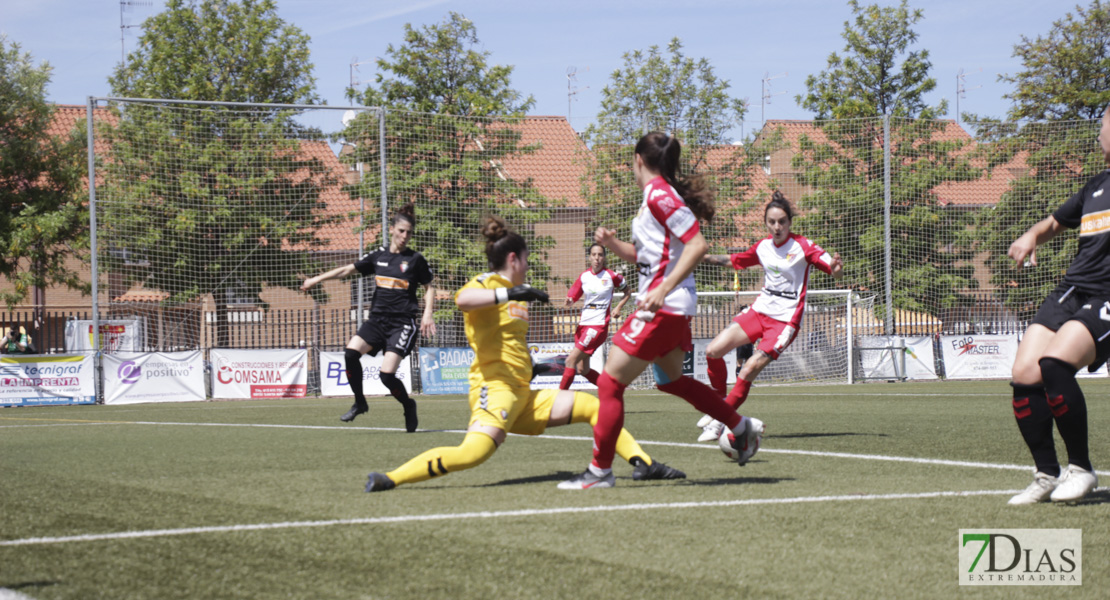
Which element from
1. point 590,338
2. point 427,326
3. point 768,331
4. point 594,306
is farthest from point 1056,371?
point 594,306

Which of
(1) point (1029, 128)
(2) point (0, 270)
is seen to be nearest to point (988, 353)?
(1) point (1029, 128)

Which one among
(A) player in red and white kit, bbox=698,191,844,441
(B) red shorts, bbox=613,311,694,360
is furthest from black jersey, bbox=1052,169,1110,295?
(A) player in red and white kit, bbox=698,191,844,441

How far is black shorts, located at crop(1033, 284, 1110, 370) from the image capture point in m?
4.47

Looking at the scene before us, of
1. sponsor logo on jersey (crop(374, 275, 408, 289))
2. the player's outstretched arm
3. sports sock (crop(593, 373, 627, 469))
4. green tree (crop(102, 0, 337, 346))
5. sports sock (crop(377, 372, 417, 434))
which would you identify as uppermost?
green tree (crop(102, 0, 337, 346))

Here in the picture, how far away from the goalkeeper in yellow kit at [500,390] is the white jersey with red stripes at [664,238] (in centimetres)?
61

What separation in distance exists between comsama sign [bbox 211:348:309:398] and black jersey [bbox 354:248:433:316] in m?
10.4

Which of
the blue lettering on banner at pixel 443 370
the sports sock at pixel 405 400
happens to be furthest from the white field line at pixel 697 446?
the blue lettering on banner at pixel 443 370

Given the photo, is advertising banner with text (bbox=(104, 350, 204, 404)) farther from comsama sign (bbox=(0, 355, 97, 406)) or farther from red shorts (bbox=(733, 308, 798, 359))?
red shorts (bbox=(733, 308, 798, 359))

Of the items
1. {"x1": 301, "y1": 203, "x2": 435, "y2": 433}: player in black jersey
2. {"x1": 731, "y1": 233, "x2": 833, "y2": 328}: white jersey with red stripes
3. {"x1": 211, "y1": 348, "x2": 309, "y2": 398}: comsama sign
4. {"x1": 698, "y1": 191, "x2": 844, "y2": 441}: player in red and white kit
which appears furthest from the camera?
{"x1": 211, "y1": 348, "x2": 309, "y2": 398}: comsama sign

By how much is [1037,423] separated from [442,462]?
2841mm

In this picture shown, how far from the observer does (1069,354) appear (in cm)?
445

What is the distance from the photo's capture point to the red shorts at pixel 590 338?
11.1 m

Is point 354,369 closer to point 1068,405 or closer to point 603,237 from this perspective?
point 603,237

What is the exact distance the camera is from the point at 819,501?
4461 mm
